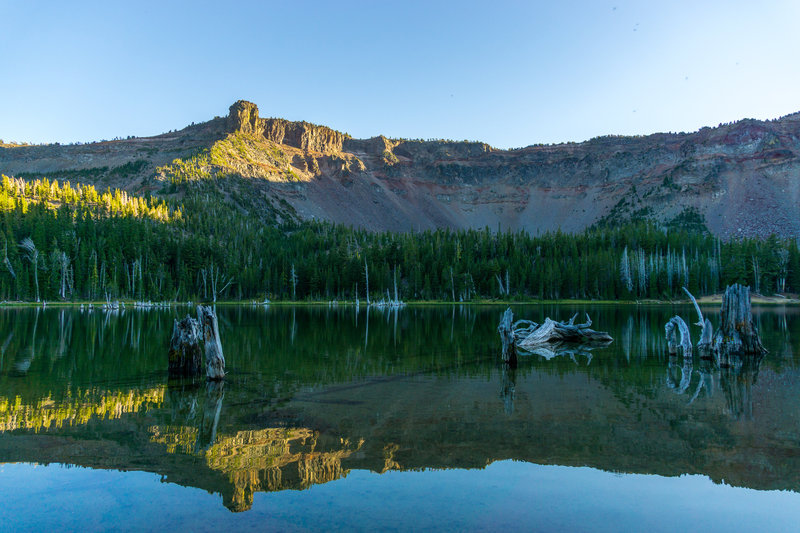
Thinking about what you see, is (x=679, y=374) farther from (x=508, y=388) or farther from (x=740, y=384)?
(x=508, y=388)

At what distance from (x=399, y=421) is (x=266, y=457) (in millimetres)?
3915

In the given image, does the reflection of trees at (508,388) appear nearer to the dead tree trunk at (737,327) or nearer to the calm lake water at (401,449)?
the calm lake water at (401,449)

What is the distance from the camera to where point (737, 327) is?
968 inches

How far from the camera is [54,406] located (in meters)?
14.2

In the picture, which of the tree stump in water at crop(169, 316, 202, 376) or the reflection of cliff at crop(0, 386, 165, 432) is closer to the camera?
the reflection of cliff at crop(0, 386, 165, 432)

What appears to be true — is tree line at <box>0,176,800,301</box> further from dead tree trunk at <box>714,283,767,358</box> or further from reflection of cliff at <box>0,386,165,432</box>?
reflection of cliff at <box>0,386,165,432</box>

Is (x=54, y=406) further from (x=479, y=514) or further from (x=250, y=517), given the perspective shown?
(x=479, y=514)

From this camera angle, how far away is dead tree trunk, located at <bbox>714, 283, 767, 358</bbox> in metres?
24.1

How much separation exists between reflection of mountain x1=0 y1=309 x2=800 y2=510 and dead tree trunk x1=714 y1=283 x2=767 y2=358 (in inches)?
132

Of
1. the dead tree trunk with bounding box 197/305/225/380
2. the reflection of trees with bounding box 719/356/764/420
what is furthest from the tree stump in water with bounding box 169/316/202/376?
the reflection of trees with bounding box 719/356/764/420

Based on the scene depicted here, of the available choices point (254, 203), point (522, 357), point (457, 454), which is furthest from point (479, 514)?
point (254, 203)

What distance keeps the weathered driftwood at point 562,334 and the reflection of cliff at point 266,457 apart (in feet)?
70.6

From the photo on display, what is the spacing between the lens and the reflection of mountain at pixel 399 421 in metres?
10.1

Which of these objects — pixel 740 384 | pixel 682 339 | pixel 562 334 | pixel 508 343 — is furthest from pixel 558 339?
pixel 740 384
